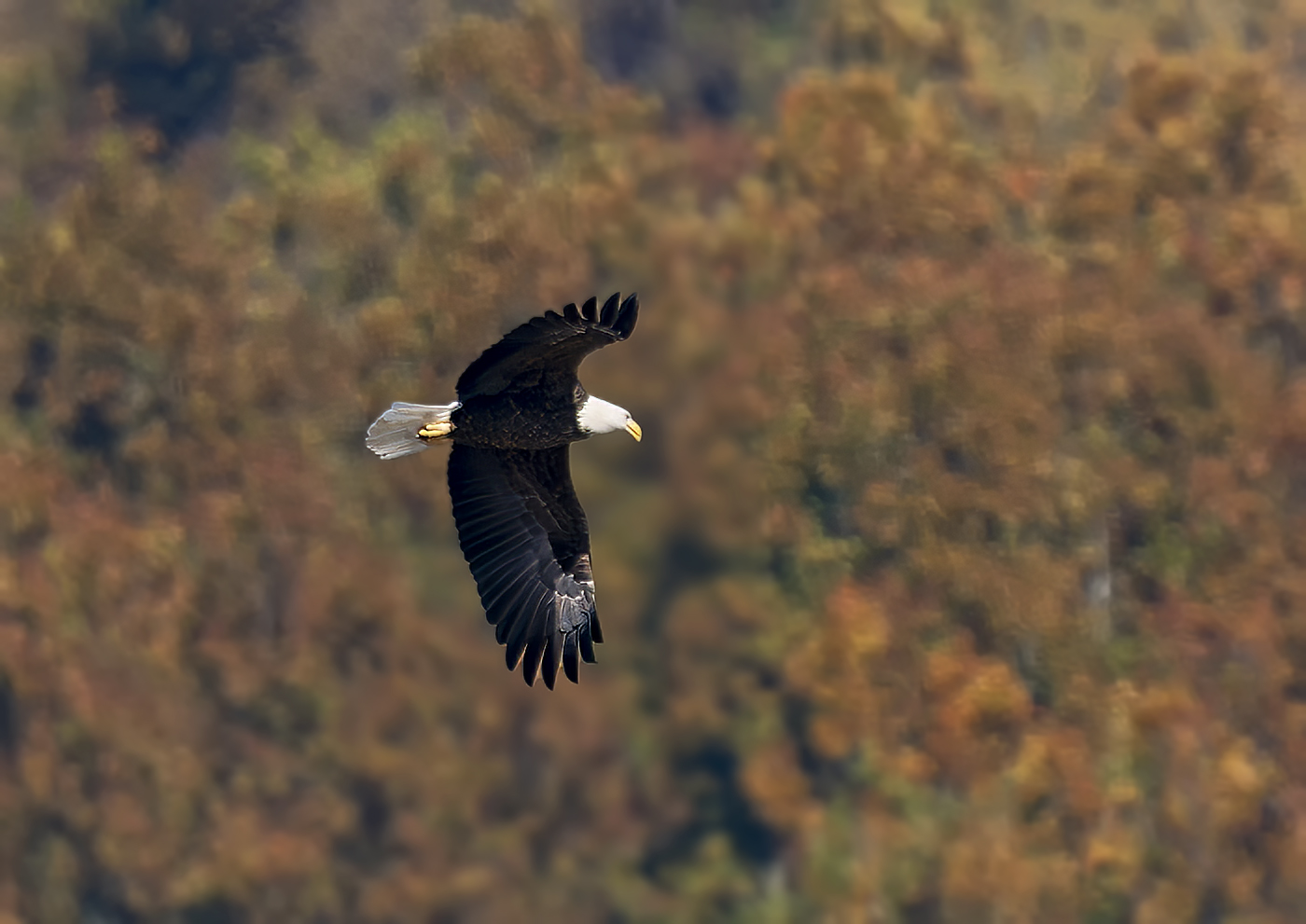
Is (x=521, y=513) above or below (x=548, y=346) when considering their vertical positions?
below

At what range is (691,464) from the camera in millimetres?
18594

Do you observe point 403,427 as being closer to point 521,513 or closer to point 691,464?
point 521,513

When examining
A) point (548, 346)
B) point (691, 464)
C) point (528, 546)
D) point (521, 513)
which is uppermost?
point (691, 464)

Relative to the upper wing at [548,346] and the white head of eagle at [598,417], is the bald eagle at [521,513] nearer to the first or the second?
the white head of eagle at [598,417]

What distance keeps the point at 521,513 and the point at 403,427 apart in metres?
0.81

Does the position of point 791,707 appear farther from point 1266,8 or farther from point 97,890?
point 1266,8

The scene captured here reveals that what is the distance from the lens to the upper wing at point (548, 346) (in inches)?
324

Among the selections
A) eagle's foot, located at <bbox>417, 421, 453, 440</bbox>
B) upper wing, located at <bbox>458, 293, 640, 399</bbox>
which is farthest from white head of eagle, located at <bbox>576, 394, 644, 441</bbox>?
→ eagle's foot, located at <bbox>417, 421, 453, 440</bbox>

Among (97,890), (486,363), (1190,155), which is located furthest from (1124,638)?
(486,363)

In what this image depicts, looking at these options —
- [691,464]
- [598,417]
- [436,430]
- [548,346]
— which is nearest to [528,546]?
[436,430]

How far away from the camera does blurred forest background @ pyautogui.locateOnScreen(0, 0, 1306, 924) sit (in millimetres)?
20125

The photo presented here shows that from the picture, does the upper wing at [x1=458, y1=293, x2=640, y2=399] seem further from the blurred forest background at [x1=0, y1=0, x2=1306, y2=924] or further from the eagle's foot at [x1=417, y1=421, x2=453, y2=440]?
the blurred forest background at [x1=0, y1=0, x2=1306, y2=924]

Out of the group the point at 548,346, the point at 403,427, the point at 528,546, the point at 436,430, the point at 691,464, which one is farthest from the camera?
the point at 691,464

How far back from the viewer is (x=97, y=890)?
869 inches
